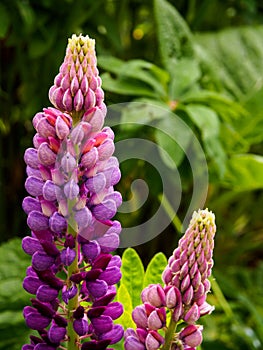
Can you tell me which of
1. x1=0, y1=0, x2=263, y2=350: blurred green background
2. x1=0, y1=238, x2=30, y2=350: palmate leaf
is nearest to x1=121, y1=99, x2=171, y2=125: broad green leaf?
x1=0, y1=0, x2=263, y2=350: blurred green background

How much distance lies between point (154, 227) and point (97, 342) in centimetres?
85

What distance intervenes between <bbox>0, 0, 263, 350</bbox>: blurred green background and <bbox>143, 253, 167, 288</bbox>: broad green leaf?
0.87 feet

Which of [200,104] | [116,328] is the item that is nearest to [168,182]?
[200,104]

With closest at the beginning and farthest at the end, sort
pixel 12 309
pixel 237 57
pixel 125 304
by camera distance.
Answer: pixel 125 304, pixel 12 309, pixel 237 57

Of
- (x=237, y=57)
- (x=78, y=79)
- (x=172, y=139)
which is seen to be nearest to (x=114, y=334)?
(x=78, y=79)

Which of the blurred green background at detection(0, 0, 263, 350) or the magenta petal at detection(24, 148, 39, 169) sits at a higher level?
the blurred green background at detection(0, 0, 263, 350)

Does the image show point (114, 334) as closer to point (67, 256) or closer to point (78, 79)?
point (67, 256)

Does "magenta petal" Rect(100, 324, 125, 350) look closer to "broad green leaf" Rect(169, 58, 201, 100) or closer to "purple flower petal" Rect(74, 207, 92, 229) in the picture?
"purple flower petal" Rect(74, 207, 92, 229)

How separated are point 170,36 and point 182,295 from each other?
2.62 ft

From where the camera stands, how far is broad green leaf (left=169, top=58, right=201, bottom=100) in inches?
48.6

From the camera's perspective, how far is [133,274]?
762mm

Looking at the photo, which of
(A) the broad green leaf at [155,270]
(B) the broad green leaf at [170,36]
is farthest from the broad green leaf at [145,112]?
(A) the broad green leaf at [155,270]

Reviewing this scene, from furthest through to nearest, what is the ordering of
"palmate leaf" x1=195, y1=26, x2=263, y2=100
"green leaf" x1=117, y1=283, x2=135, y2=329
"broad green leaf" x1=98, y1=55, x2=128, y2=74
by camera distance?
"palmate leaf" x1=195, y1=26, x2=263, y2=100 → "broad green leaf" x1=98, y1=55, x2=128, y2=74 → "green leaf" x1=117, y1=283, x2=135, y2=329

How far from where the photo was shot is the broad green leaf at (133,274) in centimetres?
76
